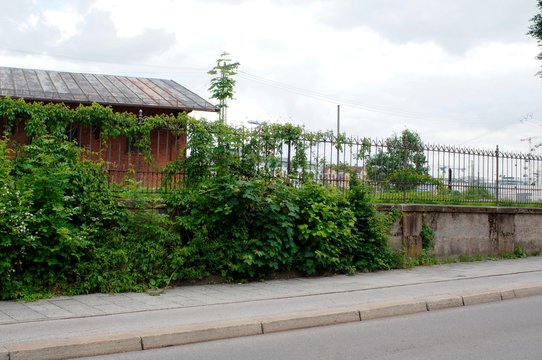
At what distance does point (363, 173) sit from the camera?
1356cm

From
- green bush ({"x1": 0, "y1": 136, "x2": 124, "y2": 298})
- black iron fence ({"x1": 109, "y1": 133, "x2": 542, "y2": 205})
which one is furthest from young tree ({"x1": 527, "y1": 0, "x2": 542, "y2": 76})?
green bush ({"x1": 0, "y1": 136, "x2": 124, "y2": 298})

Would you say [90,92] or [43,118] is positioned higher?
[90,92]

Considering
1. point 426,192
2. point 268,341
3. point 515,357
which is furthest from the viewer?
point 426,192

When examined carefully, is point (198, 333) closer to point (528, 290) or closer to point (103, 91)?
point (528, 290)

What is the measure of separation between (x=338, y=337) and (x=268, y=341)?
95 cm

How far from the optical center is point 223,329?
7.44 m

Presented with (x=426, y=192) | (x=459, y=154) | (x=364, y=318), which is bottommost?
(x=364, y=318)

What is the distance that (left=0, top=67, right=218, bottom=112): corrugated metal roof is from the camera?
21.8 metres

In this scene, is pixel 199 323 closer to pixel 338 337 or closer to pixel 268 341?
pixel 268 341

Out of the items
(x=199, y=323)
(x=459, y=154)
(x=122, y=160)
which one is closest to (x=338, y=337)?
(x=199, y=323)

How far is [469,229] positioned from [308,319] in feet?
28.3

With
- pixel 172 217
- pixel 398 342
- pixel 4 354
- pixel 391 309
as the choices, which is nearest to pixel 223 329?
pixel 398 342

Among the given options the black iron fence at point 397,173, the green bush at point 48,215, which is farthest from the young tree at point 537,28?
the green bush at point 48,215

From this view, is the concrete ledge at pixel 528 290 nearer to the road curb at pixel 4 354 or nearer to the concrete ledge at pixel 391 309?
the concrete ledge at pixel 391 309
